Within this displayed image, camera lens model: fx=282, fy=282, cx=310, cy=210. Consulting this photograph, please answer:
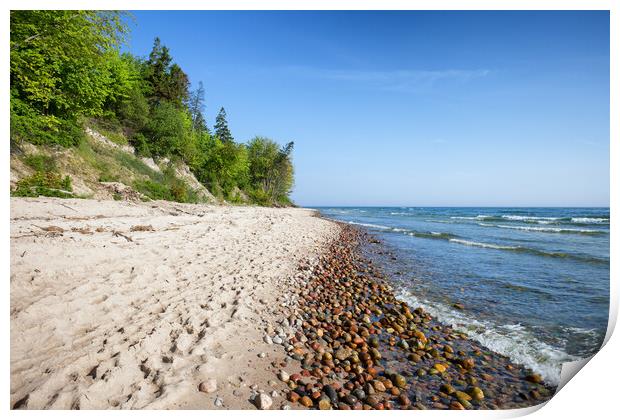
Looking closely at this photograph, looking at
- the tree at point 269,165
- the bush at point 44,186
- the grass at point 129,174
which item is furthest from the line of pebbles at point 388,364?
the tree at point 269,165

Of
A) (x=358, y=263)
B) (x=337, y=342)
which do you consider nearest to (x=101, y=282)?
(x=337, y=342)

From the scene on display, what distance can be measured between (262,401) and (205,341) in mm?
1070

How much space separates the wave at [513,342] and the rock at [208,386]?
12.6ft

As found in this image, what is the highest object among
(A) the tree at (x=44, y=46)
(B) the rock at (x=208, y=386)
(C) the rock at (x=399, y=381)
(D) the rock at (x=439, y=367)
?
(A) the tree at (x=44, y=46)

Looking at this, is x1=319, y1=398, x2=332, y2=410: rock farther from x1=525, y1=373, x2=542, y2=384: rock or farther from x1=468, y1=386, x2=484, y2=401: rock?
x1=525, y1=373, x2=542, y2=384: rock

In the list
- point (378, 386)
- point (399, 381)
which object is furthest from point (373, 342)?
point (378, 386)

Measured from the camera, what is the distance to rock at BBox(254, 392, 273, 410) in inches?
97.5

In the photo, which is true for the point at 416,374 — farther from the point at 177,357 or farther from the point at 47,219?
the point at 47,219

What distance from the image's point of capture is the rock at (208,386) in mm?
2523

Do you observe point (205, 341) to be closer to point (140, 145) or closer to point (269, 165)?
point (140, 145)

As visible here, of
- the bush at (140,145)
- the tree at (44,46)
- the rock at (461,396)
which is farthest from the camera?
the bush at (140,145)

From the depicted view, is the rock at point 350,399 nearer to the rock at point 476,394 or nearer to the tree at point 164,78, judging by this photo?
the rock at point 476,394

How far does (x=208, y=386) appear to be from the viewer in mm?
2541

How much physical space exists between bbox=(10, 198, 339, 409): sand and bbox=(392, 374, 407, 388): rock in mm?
1125
